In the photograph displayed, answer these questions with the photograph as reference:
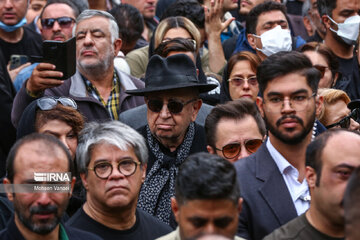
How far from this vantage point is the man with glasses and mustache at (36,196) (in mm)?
4609

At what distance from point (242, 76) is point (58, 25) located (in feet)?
6.67

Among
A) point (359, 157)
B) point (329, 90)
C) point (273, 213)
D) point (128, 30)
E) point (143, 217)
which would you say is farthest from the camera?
point (128, 30)

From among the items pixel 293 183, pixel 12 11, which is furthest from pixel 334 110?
pixel 12 11

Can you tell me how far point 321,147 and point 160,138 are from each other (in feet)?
5.30

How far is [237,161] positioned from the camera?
213 inches

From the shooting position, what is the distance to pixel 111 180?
522 centimetres

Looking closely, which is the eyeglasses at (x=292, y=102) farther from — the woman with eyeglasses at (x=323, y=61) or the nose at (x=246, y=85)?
the woman with eyeglasses at (x=323, y=61)

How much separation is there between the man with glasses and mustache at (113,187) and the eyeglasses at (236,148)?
2.40 ft

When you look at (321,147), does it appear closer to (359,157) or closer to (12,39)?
(359,157)

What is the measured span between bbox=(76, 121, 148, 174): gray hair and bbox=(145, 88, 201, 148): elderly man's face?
0.64 meters

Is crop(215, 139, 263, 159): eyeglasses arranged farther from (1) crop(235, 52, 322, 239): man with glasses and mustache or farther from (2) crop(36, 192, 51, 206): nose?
(2) crop(36, 192, 51, 206): nose

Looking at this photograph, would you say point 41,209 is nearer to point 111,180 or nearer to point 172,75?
point 111,180

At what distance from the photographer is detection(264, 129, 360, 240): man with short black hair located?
471 cm

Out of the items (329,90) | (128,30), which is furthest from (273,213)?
(128,30)
